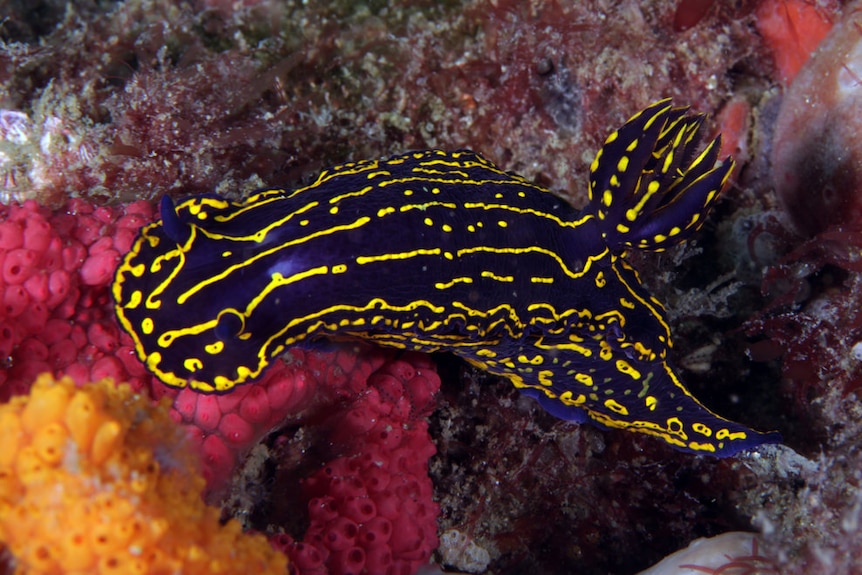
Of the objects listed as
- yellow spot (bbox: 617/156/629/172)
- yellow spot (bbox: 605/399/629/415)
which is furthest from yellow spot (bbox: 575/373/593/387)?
yellow spot (bbox: 617/156/629/172)

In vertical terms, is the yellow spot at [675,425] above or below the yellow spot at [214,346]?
below

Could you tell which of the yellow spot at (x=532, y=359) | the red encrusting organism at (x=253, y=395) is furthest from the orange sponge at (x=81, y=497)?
the yellow spot at (x=532, y=359)

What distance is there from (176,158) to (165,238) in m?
1.19

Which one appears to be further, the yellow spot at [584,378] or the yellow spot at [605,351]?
the yellow spot at [584,378]

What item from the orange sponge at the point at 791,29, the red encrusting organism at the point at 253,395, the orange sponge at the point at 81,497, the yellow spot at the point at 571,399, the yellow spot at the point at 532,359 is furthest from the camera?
the orange sponge at the point at 791,29

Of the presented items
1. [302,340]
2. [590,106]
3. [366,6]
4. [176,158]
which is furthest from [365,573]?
[366,6]

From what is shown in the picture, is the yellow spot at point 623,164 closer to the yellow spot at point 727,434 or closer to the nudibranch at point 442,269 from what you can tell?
the nudibranch at point 442,269

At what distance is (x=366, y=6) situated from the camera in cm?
474

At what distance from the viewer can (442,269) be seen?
312 centimetres

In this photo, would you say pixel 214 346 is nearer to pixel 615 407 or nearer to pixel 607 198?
pixel 607 198

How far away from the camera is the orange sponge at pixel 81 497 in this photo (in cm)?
200

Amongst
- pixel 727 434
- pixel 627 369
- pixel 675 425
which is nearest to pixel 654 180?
pixel 627 369

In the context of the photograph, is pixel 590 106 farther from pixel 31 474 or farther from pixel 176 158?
pixel 31 474

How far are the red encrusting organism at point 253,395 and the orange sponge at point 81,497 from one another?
3.23 feet
